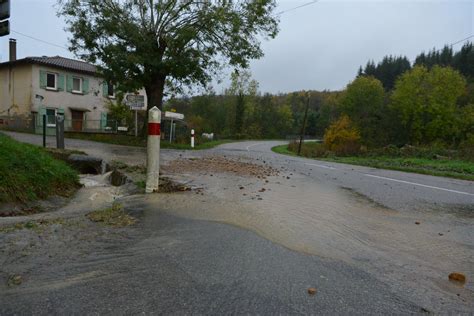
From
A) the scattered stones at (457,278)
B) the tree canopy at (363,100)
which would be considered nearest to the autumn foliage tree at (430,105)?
the tree canopy at (363,100)

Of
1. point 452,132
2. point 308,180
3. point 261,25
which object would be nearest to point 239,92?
point 452,132

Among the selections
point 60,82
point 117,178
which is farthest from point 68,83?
point 117,178

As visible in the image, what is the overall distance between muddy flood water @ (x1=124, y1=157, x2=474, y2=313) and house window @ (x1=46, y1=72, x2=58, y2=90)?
31642 mm

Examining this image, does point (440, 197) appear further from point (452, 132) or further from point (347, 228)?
point (452, 132)

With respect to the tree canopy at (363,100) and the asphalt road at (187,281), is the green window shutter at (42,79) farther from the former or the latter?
the tree canopy at (363,100)

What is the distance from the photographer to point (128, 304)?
7.21 ft

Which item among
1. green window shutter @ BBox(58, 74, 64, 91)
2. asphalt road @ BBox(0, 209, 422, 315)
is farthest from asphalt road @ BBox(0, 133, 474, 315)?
green window shutter @ BBox(58, 74, 64, 91)

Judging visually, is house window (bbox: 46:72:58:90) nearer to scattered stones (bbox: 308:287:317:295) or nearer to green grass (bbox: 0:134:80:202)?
green grass (bbox: 0:134:80:202)

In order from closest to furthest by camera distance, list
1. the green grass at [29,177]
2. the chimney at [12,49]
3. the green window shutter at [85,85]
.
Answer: the green grass at [29,177] < the chimney at [12,49] < the green window shutter at [85,85]

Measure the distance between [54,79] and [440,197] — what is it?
34.5 m

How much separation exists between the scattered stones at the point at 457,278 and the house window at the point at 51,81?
36032 millimetres

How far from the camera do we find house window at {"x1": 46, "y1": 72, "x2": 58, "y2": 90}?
33.4 metres

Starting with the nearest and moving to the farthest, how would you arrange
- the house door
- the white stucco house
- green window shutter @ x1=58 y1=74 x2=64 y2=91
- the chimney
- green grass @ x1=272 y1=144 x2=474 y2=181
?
green grass @ x1=272 y1=144 x2=474 y2=181
the white stucco house
the house door
green window shutter @ x1=58 y1=74 x2=64 y2=91
the chimney

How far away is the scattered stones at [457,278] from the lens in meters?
2.85
